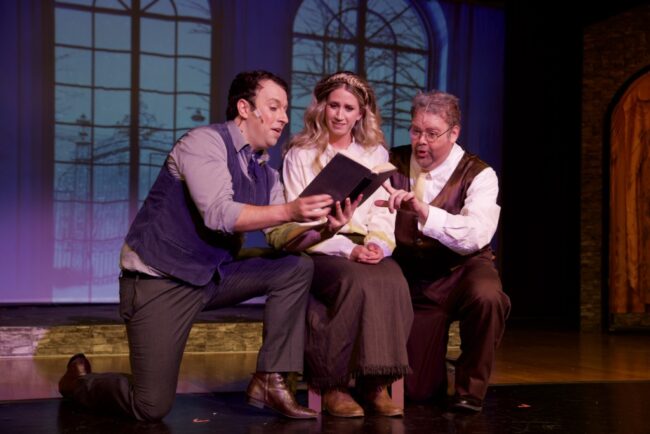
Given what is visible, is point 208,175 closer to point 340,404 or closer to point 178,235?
point 178,235

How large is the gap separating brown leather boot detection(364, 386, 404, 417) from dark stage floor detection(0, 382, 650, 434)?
42 mm

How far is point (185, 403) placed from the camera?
10.7ft

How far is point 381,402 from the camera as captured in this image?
10.1ft

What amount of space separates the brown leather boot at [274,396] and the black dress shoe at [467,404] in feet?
1.76

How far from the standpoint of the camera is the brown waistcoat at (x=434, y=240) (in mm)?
3387

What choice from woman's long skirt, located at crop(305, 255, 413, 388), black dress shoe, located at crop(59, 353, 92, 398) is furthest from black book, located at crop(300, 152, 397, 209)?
black dress shoe, located at crop(59, 353, 92, 398)

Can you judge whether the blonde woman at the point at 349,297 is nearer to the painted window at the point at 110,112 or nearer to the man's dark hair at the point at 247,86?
the man's dark hair at the point at 247,86

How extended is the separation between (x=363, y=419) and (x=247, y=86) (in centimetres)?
120

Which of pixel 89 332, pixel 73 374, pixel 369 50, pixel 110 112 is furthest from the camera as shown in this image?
pixel 369 50

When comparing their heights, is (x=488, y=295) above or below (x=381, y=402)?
above

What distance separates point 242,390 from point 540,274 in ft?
13.4

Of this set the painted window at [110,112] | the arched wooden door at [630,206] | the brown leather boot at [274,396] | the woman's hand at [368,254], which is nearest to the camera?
the brown leather boot at [274,396]

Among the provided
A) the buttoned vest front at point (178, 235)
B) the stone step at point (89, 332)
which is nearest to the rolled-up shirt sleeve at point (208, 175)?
the buttoned vest front at point (178, 235)

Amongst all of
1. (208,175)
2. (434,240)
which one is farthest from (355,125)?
(208,175)
